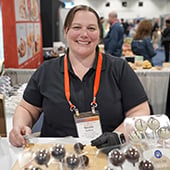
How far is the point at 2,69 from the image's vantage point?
254 cm

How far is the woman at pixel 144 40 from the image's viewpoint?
4.08m

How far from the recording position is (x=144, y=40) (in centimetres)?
418

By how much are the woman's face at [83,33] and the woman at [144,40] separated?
2958 millimetres

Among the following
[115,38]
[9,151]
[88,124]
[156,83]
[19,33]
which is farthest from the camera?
[115,38]

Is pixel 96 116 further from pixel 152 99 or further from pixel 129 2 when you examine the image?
pixel 129 2

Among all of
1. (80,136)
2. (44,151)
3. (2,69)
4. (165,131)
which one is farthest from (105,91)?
(2,69)

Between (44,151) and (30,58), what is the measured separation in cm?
239

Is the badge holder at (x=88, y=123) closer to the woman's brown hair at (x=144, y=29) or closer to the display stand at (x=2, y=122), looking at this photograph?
the display stand at (x=2, y=122)

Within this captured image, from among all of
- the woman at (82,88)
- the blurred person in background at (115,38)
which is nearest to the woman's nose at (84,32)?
the woman at (82,88)

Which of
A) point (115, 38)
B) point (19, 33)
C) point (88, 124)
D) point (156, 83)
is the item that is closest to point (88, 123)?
point (88, 124)

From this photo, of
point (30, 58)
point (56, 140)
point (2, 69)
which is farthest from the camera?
point (30, 58)

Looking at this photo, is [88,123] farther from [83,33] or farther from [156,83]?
[156,83]

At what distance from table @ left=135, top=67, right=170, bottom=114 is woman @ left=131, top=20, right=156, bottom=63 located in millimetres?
1270

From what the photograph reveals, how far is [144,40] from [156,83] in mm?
1367
